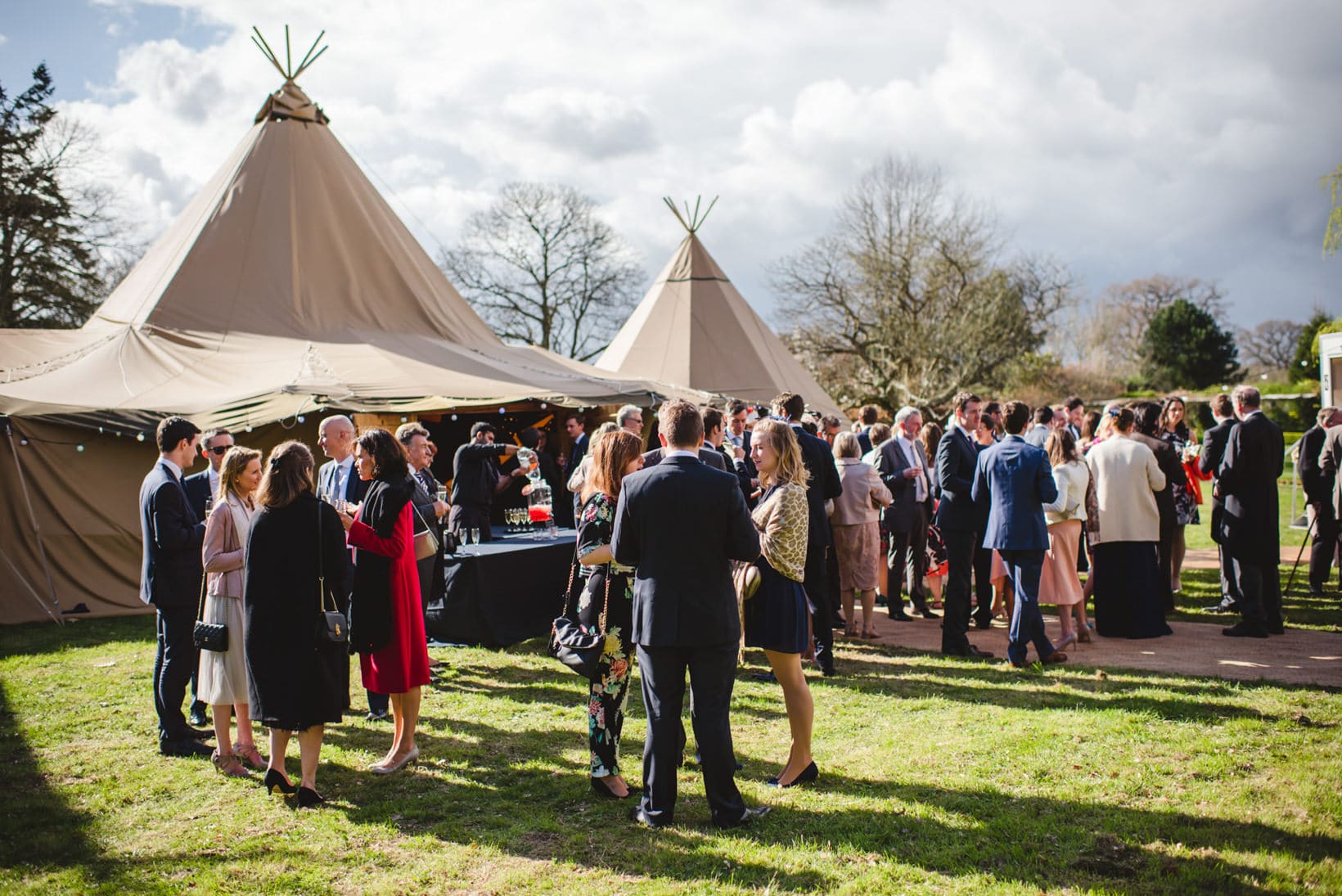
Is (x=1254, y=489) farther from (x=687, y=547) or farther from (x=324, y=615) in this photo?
(x=324, y=615)

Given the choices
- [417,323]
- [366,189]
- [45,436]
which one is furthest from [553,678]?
[366,189]

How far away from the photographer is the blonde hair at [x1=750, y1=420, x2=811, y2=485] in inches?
171

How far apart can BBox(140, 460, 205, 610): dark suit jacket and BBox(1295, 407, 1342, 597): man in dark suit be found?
930cm

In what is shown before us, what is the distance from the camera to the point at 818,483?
20.4ft

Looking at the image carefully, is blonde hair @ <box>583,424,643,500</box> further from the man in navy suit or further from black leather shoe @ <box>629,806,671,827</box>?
the man in navy suit

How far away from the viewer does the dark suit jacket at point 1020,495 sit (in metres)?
6.15

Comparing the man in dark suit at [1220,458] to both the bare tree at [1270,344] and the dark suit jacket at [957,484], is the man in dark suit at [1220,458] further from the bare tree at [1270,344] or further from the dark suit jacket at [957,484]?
the bare tree at [1270,344]

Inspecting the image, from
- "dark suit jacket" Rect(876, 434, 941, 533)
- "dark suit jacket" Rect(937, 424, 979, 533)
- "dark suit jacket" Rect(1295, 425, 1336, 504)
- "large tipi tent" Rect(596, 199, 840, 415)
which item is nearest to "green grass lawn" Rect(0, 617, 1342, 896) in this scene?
"dark suit jacket" Rect(937, 424, 979, 533)

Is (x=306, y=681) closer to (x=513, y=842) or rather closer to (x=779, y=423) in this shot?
(x=513, y=842)

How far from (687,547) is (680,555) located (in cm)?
4

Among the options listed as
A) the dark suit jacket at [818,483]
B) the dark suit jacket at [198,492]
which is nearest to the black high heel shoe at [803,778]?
the dark suit jacket at [818,483]

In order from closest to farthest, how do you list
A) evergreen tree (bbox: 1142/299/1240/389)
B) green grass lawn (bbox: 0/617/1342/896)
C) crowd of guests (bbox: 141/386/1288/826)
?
green grass lawn (bbox: 0/617/1342/896) < crowd of guests (bbox: 141/386/1288/826) < evergreen tree (bbox: 1142/299/1240/389)

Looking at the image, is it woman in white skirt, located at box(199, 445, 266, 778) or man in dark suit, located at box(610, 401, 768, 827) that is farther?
woman in white skirt, located at box(199, 445, 266, 778)

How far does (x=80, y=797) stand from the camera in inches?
172
